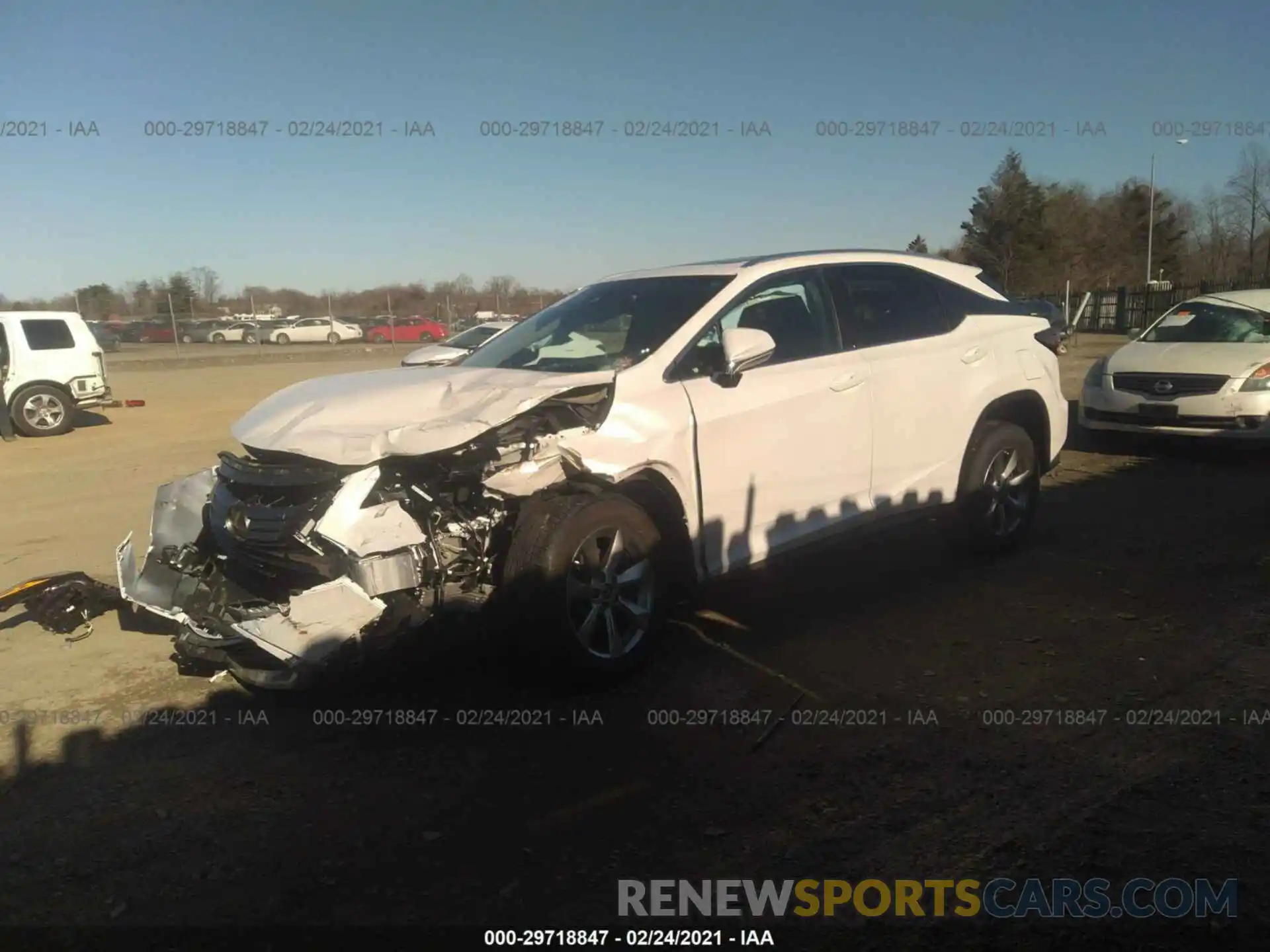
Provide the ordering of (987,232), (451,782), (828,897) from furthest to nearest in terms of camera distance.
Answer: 1. (987,232)
2. (451,782)
3. (828,897)

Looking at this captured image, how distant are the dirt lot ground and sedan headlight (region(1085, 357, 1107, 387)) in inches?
171

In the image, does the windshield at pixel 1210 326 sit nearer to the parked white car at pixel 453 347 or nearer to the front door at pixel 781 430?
the front door at pixel 781 430

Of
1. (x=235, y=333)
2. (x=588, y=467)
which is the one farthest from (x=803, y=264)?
(x=235, y=333)

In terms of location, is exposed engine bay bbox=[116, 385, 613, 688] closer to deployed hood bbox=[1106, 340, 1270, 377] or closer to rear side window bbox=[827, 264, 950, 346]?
rear side window bbox=[827, 264, 950, 346]

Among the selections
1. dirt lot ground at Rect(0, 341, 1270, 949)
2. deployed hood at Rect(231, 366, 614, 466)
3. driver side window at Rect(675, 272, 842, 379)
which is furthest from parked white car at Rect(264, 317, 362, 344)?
driver side window at Rect(675, 272, 842, 379)

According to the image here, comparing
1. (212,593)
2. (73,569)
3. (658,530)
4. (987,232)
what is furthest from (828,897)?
(987,232)

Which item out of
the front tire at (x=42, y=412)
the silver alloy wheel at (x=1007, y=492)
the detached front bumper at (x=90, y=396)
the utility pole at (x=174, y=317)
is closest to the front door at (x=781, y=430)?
the silver alloy wheel at (x=1007, y=492)

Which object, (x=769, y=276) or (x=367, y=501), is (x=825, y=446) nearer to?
(x=769, y=276)

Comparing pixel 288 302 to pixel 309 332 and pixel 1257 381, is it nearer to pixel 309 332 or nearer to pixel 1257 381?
pixel 309 332

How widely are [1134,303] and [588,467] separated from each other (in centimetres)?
3272

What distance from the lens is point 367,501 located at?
365 cm

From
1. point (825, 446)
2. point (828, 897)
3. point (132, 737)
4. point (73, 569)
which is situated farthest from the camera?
point (73, 569)

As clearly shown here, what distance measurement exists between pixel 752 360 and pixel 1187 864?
2.47 metres

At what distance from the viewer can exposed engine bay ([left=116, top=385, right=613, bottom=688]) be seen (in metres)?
3.54
